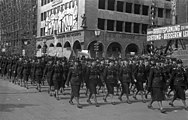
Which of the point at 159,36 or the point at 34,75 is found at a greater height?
the point at 159,36

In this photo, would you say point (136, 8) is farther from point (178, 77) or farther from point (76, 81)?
point (76, 81)

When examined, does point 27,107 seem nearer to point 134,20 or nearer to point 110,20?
point 110,20

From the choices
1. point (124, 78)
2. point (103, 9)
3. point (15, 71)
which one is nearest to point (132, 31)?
point (103, 9)

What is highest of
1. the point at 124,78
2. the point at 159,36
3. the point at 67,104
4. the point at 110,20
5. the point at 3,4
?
the point at 3,4

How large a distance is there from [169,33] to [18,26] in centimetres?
3856

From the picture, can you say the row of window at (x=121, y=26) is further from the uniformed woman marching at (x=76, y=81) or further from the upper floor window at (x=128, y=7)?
the uniformed woman marching at (x=76, y=81)

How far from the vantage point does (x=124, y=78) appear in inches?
550

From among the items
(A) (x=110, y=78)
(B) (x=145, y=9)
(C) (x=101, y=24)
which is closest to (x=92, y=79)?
(A) (x=110, y=78)

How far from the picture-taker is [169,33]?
71.4ft

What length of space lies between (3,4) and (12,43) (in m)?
9.11

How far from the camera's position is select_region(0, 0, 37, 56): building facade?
5275 cm

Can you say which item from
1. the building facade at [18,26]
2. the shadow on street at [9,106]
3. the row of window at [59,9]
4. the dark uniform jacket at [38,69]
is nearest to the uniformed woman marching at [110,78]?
the shadow on street at [9,106]

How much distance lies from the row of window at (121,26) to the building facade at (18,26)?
1228 centimetres

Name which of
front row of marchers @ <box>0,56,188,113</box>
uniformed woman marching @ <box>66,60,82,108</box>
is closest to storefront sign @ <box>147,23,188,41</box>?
front row of marchers @ <box>0,56,188,113</box>
